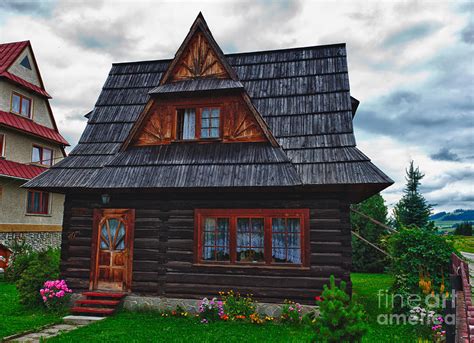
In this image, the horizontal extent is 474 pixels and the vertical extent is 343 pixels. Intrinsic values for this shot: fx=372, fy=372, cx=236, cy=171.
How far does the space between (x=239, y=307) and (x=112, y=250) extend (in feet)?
12.9


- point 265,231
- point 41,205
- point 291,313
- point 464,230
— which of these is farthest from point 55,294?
point 464,230

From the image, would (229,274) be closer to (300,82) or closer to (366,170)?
(366,170)

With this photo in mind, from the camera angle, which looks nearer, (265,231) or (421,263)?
(421,263)

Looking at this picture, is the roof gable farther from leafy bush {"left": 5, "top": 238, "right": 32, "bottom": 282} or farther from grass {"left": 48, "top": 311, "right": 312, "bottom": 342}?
leafy bush {"left": 5, "top": 238, "right": 32, "bottom": 282}

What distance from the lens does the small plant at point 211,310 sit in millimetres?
9008

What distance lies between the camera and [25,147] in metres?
20.4

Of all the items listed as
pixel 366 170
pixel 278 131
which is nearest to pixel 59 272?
pixel 278 131

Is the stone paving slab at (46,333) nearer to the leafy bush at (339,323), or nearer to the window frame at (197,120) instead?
the window frame at (197,120)

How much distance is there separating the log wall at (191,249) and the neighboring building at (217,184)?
3cm

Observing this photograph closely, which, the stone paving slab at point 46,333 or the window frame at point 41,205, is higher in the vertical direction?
the window frame at point 41,205

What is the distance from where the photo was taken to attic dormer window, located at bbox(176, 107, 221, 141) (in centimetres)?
1069

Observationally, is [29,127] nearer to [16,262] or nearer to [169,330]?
[16,262]

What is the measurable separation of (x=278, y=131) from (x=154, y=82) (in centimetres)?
496

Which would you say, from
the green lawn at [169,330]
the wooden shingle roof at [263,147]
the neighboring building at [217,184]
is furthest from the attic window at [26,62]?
the green lawn at [169,330]
